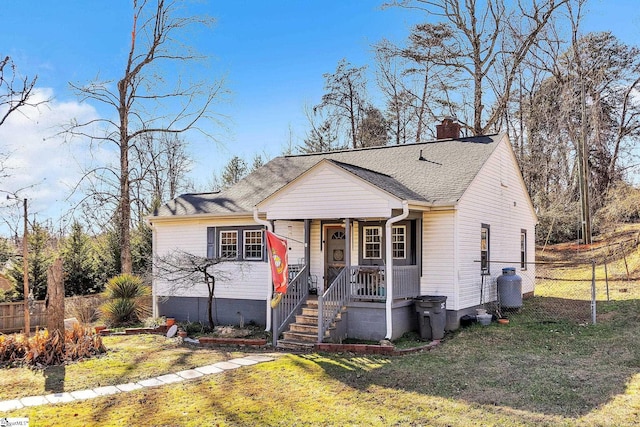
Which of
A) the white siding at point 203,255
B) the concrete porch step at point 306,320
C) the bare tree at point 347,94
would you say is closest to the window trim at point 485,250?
the concrete porch step at point 306,320

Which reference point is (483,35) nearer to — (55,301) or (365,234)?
(365,234)

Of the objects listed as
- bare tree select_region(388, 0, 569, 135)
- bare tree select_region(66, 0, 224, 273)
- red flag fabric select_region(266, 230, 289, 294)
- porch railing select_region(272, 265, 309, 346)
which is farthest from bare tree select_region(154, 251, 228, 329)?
bare tree select_region(388, 0, 569, 135)

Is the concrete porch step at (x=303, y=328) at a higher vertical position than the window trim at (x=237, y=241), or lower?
lower

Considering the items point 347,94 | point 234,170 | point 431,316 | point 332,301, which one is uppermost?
point 347,94

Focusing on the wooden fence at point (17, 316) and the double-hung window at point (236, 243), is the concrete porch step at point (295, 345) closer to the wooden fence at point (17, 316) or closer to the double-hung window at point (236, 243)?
the double-hung window at point (236, 243)

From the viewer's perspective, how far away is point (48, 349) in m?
9.77

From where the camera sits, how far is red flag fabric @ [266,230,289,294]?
11078mm

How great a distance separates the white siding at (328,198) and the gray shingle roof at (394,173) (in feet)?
0.74

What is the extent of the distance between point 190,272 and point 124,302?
3.74 m

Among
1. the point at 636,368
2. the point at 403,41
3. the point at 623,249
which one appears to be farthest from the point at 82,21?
the point at 623,249

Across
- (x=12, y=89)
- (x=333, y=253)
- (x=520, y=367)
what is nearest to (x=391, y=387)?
(x=520, y=367)

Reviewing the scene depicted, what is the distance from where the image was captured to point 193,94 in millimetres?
22234

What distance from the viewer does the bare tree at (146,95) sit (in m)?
20.5

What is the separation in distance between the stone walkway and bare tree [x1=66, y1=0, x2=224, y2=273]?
11.6 meters
